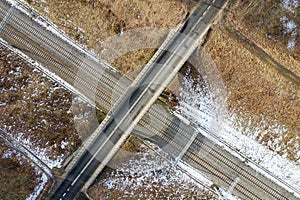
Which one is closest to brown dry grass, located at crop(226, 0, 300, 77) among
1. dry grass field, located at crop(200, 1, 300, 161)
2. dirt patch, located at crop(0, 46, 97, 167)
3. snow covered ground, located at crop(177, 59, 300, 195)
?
dry grass field, located at crop(200, 1, 300, 161)

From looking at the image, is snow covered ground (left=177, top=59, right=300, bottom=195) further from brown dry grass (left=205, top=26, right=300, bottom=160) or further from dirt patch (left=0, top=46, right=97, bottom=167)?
dirt patch (left=0, top=46, right=97, bottom=167)

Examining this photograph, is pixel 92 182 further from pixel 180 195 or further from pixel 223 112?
pixel 223 112

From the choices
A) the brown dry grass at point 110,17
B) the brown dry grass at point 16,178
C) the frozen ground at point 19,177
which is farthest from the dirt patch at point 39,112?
the brown dry grass at point 110,17

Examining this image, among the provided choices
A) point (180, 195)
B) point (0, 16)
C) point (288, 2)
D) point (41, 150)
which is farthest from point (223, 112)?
point (0, 16)

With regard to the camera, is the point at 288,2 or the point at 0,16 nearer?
the point at 288,2

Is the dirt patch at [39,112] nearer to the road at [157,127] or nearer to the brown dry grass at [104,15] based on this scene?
the road at [157,127]
